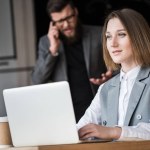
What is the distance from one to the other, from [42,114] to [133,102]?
55cm

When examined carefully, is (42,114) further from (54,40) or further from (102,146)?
(54,40)

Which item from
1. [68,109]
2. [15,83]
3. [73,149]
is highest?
[68,109]

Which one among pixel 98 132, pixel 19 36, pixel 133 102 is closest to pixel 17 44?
pixel 19 36

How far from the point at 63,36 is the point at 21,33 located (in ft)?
5.91

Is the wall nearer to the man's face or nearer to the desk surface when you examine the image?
the man's face

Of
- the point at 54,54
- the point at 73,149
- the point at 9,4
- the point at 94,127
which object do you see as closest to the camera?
the point at 73,149

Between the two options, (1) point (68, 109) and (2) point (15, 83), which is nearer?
(1) point (68, 109)

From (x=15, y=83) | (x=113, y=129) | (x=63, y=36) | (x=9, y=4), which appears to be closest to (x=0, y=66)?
(x=15, y=83)

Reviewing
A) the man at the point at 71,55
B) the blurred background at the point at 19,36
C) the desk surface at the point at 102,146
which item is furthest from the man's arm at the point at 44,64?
the desk surface at the point at 102,146

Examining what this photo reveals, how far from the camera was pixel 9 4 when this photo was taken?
5652 millimetres

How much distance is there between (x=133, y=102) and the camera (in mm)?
2451

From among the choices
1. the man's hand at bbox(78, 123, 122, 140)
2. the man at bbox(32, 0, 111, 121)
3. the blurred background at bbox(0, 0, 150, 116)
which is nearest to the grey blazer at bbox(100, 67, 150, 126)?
the man's hand at bbox(78, 123, 122, 140)

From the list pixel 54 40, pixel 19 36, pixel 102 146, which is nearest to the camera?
pixel 102 146

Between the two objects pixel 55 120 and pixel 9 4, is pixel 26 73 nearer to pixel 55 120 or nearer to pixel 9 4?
pixel 9 4
